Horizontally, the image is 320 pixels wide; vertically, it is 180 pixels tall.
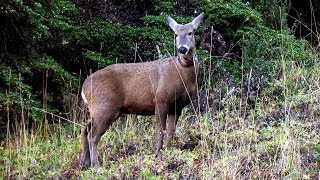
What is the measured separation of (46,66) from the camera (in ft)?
29.0

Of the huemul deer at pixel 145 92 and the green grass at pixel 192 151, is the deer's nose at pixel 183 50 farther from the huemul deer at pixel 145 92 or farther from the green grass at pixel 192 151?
the green grass at pixel 192 151

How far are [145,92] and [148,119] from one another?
1.76 meters

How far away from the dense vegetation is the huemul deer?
0.34m

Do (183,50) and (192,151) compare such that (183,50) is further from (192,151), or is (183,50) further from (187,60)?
(192,151)

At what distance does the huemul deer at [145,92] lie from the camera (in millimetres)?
7477

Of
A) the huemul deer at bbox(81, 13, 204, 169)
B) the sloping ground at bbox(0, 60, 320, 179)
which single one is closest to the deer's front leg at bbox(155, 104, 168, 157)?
the huemul deer at bbox(81, 13, 204, 169)

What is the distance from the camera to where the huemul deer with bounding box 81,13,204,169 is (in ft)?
24.5

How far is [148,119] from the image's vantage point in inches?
370

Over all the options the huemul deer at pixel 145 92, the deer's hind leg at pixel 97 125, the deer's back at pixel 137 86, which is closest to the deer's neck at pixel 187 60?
the huemul deer at pixel 145 92

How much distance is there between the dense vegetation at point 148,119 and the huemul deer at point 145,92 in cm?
34

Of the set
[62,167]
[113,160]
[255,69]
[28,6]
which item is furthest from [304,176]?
[28,6]

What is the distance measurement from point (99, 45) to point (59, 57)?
2.28 feet

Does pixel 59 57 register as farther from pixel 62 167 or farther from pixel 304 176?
pixel 304 176

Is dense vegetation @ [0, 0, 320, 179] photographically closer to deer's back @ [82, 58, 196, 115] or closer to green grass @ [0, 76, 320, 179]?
green grass @ [0, 76, 320, 179]
